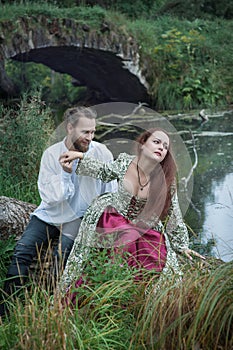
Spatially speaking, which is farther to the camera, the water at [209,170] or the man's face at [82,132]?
the water at [209,170]

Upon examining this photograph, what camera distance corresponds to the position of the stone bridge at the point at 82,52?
1002 cm

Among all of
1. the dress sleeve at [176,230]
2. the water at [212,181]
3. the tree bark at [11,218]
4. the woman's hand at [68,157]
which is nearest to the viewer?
the woman's hand at [68,157]

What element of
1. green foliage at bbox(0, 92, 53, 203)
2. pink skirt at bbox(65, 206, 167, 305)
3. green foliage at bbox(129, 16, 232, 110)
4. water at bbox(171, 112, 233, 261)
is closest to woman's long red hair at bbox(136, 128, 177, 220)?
pink skirt at bbox(65, 206, 167, 305)

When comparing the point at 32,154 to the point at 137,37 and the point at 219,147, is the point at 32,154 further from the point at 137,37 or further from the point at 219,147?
the point at 137,37

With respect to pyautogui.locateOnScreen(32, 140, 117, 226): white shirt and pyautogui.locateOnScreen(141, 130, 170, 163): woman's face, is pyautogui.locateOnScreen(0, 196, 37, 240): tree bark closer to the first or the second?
pyautogui.locateOnScreen(32, 140, 117, 226): white shirt

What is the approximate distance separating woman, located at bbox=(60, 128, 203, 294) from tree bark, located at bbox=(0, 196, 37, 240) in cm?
77

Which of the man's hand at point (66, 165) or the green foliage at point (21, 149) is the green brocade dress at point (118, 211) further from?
the green foliage at point (21, 149)

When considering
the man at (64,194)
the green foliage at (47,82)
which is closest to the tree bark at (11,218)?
the man at (64,194)

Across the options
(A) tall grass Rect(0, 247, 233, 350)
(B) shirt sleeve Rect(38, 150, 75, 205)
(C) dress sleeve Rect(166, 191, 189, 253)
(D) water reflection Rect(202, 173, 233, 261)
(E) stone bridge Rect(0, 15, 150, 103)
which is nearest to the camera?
(A) tall grass Rect(0, 247, 233, 350)

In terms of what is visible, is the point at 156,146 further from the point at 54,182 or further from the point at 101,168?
the point at 54,182

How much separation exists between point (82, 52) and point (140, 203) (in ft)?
29.6

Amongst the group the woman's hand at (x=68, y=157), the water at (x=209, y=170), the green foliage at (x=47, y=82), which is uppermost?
the woman's hand at (x=68, y=157)

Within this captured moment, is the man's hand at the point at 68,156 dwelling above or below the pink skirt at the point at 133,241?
above

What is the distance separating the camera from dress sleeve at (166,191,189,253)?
3262 mm
